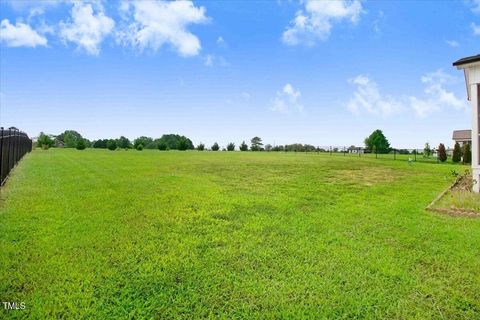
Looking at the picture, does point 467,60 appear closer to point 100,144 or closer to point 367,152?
point 367,152

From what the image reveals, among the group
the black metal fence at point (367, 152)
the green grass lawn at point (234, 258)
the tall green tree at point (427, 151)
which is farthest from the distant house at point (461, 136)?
the green grass lawn at point (234, 258)

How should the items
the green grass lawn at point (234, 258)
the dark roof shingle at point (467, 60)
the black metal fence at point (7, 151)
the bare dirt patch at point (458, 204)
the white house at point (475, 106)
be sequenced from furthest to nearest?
1. the black metal fence at point (7, 151)
2. the white house at point (475, 106)
3. the dark roof shingle at point (467, 60)
4. the bare dirt patch at point (458, 204)
5. the green grass lawn at point (234, 258)

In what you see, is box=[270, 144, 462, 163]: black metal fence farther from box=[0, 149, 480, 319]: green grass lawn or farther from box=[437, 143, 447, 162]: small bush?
box=[0, 149, 480, 319]: green grass lawn

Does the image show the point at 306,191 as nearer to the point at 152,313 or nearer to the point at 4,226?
the point at 152,313

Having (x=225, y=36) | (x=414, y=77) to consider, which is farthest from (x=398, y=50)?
(x=225, y=36)

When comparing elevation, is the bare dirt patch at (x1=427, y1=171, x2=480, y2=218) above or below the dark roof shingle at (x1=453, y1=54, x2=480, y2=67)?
below

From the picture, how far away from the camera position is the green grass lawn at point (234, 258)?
2.87 metres

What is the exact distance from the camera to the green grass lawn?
9.41 feet

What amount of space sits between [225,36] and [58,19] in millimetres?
9823

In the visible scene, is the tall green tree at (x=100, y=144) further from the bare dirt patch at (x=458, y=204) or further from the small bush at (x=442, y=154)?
the bare dirt patch at (x=458, y=204)

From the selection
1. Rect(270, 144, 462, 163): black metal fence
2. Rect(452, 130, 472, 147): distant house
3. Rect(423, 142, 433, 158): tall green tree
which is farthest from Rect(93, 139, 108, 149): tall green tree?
Rect(452, 130, 472, 147): distant house

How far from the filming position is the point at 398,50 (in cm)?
1644

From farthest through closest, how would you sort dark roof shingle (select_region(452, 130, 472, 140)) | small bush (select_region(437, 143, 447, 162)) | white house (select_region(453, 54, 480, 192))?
dark roof shingle (select_region(452, 130, 472, 140))
small bush (select_region(437, 143, 447, 162))
white house (select_region(453, 54, 480, 192))

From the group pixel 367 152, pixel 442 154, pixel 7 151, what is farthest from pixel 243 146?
pixel 7 151
